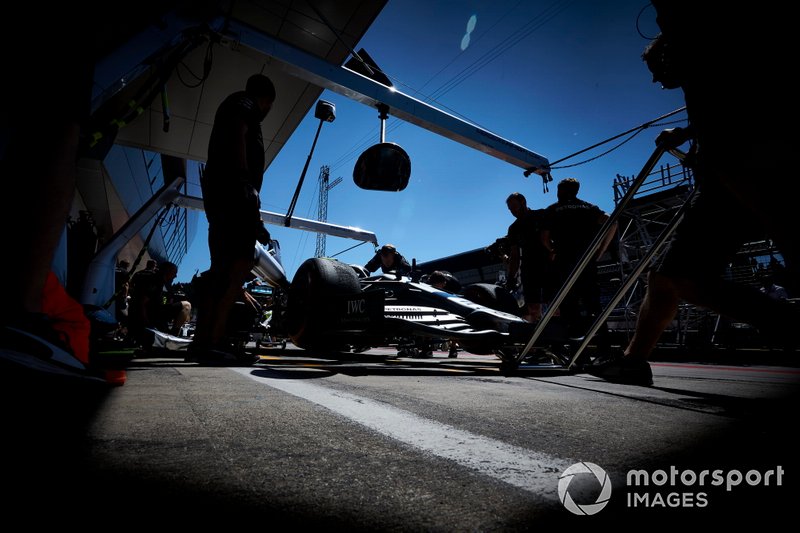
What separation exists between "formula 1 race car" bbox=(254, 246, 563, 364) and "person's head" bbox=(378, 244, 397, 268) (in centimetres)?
299

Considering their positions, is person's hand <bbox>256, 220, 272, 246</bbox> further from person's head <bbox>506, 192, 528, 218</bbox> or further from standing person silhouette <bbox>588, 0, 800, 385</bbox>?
person's head <bbox>506, 192, 528, 218</bbox>

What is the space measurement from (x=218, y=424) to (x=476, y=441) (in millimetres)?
651

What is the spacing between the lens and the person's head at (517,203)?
506cm

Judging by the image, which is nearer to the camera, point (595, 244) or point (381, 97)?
point (595, 244)

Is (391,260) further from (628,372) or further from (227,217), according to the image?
(628,372)

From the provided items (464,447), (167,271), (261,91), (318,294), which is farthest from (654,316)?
(167,271)

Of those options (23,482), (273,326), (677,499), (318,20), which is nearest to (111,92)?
(273,326)

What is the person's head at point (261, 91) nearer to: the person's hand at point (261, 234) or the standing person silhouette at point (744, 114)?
the person's hand at point (261, 234)

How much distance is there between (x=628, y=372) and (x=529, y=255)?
110 inches

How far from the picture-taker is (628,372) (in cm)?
219

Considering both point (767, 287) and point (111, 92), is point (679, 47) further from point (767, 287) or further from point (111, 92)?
point (767, 287)

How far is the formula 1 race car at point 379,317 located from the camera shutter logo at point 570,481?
237cm

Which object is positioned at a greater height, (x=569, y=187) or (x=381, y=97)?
(x=381, y=97)

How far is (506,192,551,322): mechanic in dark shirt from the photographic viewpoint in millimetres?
4797
